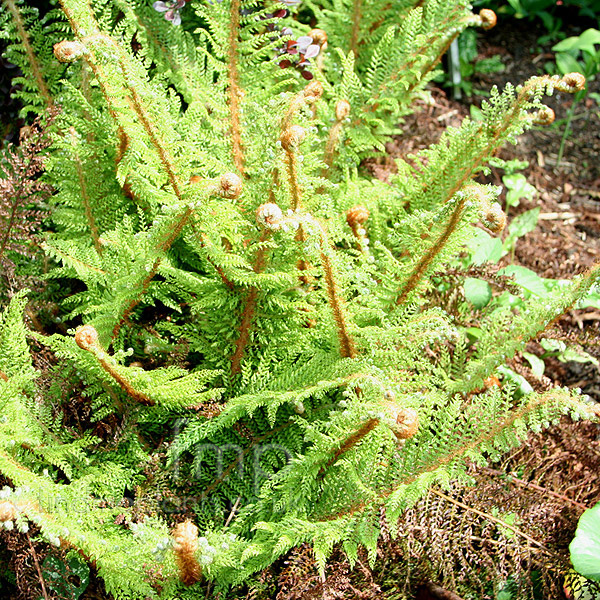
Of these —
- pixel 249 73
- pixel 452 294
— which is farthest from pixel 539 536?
pixel 249 73

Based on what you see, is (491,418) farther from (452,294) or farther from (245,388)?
(452,294)

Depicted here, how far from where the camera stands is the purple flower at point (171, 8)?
1767mm

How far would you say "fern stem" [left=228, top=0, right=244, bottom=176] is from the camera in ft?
5.50

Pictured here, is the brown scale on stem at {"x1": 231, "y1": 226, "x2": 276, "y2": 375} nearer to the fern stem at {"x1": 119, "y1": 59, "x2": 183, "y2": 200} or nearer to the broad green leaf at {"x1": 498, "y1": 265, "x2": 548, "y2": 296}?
the fern stem at {"x1": 119, "y1": 59, "x2": 183, "y2": 200}

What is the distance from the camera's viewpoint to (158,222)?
1.33 meters

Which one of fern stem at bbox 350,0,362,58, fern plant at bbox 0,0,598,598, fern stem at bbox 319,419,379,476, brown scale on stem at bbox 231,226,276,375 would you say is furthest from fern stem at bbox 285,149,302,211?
fern stem at bbox 350,0,362,58

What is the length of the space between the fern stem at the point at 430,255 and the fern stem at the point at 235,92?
0.53 meters

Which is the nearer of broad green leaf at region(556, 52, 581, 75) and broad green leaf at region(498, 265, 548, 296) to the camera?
broad green leaf at region(498, 265, 548, 296)

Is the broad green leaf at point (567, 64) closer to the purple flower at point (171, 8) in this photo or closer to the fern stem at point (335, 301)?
the purple flower at point (171, 8)

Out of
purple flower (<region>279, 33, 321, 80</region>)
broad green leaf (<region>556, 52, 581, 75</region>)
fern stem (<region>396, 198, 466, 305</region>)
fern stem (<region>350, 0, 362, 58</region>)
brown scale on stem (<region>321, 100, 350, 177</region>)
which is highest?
fern stem (<region>350, 0, 362, 58</region>)

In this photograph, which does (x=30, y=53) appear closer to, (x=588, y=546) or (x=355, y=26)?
(x=355, y=26)

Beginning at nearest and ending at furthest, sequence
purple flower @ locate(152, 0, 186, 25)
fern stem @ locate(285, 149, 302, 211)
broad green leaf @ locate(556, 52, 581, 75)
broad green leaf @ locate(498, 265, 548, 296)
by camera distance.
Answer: fern stem @ locate(285, 149, 302, 211), purple flower @ locate(152, 0, 186, 25), broad green leaf @ locate(498, 265, 548, 296), broad green leaf @ locate(556, 52, 581, 75)

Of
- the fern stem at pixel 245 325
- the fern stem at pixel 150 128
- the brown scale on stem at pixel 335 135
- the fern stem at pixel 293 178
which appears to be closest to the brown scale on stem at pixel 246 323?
the fern stem at pixel 245 325

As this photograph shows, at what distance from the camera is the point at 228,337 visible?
5.03 ft
